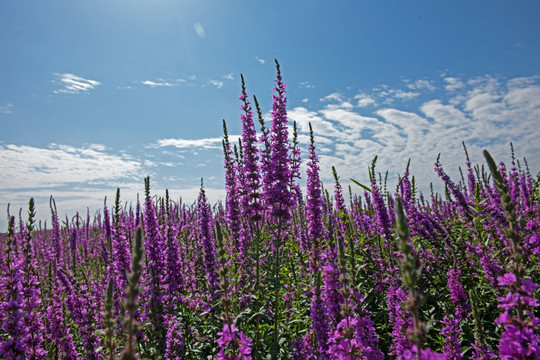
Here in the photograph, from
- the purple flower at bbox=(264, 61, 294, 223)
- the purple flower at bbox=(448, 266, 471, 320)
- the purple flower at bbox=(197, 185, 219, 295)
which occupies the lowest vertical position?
the purple flower at bbox=(448, 266, 471, 320)

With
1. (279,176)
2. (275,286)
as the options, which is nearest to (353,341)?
(275,286)

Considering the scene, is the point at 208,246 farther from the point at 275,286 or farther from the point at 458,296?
the point at 458,296

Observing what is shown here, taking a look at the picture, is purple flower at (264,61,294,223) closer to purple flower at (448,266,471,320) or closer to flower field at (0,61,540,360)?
flower field at (0,61,540,360)

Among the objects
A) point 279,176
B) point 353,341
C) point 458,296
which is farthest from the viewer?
point 279,176

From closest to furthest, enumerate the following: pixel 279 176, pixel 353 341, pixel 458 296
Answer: pixel 353 341, pixel 458 296, pixel 279 176

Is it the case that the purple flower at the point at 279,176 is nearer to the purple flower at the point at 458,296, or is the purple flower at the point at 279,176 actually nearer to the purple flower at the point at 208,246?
the purple flower at the point at 208,246

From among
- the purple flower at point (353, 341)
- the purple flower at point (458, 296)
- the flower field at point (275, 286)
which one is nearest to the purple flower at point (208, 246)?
the flower field at point (275, 286)

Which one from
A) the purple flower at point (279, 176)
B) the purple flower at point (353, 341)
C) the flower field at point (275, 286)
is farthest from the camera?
the purple flower at point (279, 176)

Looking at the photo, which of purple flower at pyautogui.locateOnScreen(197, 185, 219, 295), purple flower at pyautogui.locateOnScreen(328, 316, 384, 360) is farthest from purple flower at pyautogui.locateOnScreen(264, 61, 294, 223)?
purple flower at pyautogui.locateOnScreen(328, 316, 384, 360)

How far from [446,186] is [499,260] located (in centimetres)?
479

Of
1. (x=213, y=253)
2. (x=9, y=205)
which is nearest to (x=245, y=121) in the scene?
(x=213, y=253)

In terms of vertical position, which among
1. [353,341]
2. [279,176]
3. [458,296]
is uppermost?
[279,176]

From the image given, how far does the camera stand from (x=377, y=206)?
6.97 m

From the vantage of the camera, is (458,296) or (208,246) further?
(208,246)
